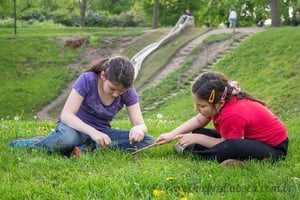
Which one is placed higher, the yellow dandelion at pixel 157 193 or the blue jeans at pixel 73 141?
the yellow dandelion at pixel 157 193

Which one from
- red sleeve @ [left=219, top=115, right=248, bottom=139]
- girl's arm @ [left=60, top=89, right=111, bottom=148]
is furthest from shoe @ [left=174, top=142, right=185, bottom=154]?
girl's arm @ [left=60, top=89, right=111, bottom=148]

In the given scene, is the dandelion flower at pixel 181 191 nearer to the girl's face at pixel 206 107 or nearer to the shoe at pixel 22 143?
the girl's face at pixel 206 107

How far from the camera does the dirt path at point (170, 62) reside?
2431 centimetres

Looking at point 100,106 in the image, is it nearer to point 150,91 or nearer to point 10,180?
point 10,180

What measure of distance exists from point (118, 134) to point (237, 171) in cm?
169

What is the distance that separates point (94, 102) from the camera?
18.4 ft

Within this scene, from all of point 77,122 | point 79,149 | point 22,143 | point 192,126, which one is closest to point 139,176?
point 79,149

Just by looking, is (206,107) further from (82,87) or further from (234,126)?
(82,87)

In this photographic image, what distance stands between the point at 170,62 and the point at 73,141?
74.9 ft

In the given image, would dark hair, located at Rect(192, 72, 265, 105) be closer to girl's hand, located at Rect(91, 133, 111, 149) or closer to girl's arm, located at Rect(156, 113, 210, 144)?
girl's arm, located at Rect(156, 113, 210, 144)

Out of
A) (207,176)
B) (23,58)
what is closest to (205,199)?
(207,176)

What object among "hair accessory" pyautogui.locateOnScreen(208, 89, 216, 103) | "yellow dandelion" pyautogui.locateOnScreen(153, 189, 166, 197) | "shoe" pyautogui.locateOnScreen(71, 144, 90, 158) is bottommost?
"shoe" pyautogui.locateOnScreen(71, 144, 90, 158)

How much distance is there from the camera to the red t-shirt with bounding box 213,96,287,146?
4.79 metres

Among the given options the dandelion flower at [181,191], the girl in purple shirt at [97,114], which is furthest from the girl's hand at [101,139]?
the dandelion flower at [181,191]
